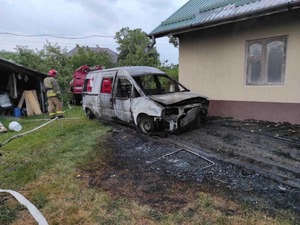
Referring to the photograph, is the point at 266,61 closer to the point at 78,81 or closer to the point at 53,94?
the point at 53,94

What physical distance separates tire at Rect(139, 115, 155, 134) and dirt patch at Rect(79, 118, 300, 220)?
192 mm

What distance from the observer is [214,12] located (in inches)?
318

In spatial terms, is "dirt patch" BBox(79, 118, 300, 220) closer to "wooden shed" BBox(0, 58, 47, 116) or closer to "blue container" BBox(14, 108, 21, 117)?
"blue container" BBox(14, 108, 21, 117)

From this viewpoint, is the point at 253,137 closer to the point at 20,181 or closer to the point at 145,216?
the point at 145,216

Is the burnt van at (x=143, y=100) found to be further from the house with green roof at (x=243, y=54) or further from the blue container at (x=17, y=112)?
the blue container at (x=17, y=112)

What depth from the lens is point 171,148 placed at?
615cm

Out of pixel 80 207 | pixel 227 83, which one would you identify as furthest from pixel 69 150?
pixel 227 83

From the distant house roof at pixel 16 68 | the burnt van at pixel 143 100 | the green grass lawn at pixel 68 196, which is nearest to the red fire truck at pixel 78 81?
the distant house roof at pixel 16 68

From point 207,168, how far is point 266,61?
13.9 ft

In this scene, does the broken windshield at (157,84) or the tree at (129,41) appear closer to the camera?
the broken windshield at (157,84)

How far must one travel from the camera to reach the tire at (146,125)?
7087 millimetres

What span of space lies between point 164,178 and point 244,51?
508cm

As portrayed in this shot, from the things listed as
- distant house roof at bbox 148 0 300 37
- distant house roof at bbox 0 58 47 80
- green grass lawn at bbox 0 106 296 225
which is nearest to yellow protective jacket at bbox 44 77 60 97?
distant house roof at bbox 0 58 47 80

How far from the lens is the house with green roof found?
702 centimetres
